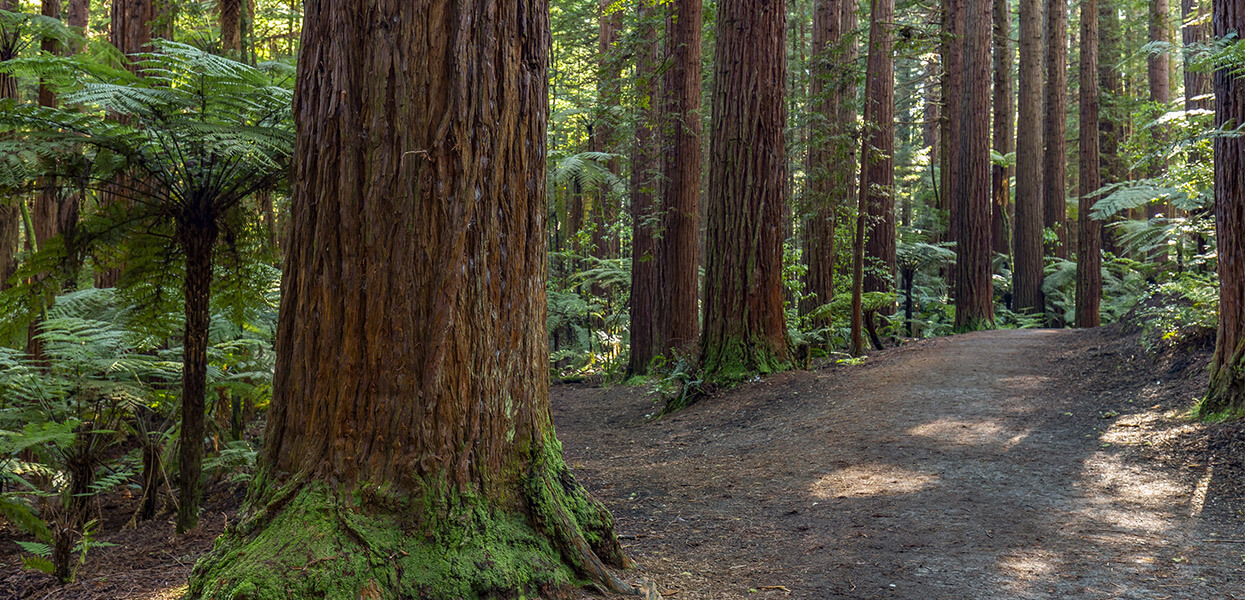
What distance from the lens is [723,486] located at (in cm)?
515

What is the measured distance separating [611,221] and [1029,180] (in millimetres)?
10015

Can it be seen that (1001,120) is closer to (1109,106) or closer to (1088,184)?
(1109,106)

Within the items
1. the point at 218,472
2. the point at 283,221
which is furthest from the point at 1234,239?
the point at 283,221

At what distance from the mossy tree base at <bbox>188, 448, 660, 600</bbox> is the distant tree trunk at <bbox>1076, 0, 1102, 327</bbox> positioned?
16.0 metres

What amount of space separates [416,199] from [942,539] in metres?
2.99

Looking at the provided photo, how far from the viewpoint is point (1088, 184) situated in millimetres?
17781

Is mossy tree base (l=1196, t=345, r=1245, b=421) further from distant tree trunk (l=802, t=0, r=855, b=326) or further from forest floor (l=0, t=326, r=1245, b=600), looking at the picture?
distant tree trunk (l=802, t=0, r=855, b=326)

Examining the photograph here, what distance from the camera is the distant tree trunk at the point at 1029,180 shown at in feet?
60.8

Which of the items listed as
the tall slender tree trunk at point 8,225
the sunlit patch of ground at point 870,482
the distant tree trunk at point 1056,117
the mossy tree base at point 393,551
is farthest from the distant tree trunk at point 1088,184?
the tall slender tree trunk at point 8,225

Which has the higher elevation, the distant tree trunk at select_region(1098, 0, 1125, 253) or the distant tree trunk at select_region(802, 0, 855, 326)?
the distant tree trunk at select_region(1098, 0, 1125, 253)

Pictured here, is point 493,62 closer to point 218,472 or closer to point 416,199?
point 416,199

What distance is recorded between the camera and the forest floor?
3.36m

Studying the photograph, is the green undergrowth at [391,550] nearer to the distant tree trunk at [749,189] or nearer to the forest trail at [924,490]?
the forest trail at [924,490]

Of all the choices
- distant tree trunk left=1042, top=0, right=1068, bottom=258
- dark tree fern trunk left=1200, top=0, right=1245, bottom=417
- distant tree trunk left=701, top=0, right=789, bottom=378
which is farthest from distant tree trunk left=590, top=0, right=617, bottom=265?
distant tree trunk left=1042, top=0, right=1068, bottom=258
